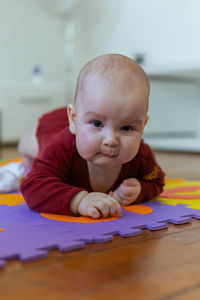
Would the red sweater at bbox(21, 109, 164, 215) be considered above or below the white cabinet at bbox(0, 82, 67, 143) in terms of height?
above

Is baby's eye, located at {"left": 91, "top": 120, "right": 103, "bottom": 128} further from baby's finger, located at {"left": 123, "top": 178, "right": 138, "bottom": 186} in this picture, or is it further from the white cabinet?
the white cabinet

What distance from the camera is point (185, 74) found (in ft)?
8.40

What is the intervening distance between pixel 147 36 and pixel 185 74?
53cm

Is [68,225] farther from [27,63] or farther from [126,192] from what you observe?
[27,63]

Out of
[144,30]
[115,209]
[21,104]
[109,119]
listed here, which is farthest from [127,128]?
[21,104]

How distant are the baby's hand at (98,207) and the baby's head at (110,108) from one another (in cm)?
8

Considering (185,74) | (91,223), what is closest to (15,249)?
(91,223)

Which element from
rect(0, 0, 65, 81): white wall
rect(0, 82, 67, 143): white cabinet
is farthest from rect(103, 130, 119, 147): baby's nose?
rect(0, 0, 65, 81): white wall

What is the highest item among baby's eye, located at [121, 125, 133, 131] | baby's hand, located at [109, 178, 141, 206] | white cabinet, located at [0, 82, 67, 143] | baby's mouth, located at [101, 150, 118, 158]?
baby's eye, located at [121, 125, 133, 131]

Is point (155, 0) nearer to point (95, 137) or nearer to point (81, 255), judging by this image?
point (95, 137)

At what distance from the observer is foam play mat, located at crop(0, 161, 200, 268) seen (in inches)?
22.8

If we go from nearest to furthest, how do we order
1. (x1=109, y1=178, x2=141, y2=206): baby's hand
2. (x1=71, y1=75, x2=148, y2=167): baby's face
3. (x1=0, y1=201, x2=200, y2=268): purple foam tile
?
(x1=0, y1=201, x2=200, y2=268): purple foam tile → (x1=71, y1=75, x2=148, y2=167): baby's face → (x1=109, y1=178, x2=141, y2=206): baby's hand

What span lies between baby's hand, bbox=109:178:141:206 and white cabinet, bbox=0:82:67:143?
239 cm

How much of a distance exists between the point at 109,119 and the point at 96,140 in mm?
51
